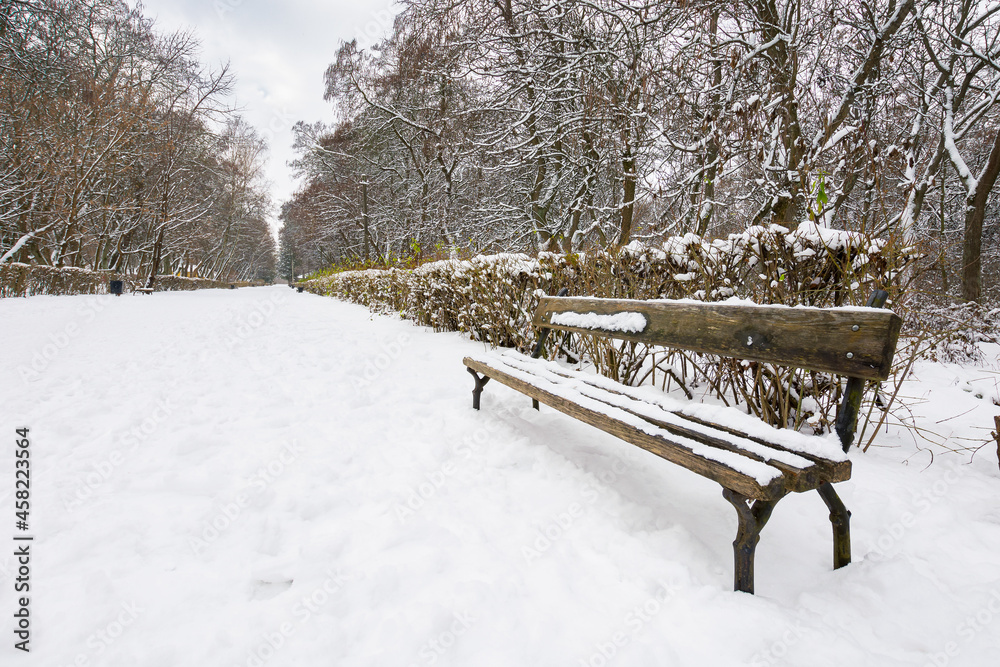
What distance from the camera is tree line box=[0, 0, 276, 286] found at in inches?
419

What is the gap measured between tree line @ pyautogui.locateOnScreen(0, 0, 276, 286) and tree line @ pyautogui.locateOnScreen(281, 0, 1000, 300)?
9.17 metres

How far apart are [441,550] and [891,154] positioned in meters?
3.47

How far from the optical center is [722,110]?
4.72m

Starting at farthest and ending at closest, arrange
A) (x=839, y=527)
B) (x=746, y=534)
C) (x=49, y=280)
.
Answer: (x=49, y=280) < (x=839, y=527) < (x=746, y=534)

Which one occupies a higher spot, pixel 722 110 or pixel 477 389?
pixel 722 110

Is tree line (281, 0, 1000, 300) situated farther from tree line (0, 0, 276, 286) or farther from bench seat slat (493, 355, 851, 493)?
tree line (0, 0, 276, 286)

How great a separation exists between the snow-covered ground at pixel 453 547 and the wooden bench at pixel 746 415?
0.78 feet

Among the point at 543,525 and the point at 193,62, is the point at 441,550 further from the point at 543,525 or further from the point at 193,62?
the point at 193,62

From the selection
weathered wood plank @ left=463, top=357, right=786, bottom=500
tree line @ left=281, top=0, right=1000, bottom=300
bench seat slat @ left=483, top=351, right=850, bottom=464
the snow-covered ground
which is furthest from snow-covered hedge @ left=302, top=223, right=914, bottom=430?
weathered wood plank @ left=463, top=357, right=786, bottom=500

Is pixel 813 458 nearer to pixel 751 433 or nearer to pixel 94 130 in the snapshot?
pixel 751 433

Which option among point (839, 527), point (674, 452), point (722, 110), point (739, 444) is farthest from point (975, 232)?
point (674, 452)

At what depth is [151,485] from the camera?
6.26ft

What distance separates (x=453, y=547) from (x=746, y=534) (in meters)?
1.01

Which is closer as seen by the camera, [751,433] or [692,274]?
[751,433]
